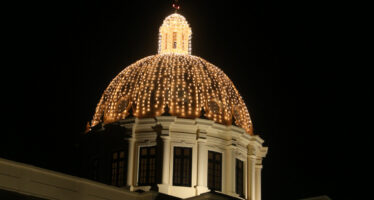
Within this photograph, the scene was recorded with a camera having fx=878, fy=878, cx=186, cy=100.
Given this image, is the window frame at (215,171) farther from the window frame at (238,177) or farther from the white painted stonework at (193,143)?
the window frame at (238,177)

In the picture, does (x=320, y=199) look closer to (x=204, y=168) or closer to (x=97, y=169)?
(x=204, y=168)

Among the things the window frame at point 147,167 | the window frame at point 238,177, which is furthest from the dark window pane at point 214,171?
the window frame at point 147,167

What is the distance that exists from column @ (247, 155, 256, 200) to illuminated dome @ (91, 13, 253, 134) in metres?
Result: 1.60

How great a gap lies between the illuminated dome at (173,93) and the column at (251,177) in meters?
1.60

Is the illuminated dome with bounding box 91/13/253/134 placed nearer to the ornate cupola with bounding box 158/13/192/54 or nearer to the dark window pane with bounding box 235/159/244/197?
the ornate cupola with bounding box 158/13/192/54

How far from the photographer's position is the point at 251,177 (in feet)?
152

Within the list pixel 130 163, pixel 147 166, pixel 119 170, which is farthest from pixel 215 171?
pixel 119 170

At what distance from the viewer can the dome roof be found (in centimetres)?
4522

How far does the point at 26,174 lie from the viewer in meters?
34.5

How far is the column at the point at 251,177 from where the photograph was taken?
46062 millimetres

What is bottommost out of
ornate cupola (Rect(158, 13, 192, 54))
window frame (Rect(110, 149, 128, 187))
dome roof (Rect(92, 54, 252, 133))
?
window frame (Rect(110, 149, 128, 187))

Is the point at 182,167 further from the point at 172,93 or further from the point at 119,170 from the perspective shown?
the point at 172,93

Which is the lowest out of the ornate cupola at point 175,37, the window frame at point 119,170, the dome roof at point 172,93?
the window frame at point 119,170

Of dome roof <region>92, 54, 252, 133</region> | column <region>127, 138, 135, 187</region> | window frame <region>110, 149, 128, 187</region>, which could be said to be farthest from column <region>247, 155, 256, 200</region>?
window frame <region>110, 149, 128, 187</region>
